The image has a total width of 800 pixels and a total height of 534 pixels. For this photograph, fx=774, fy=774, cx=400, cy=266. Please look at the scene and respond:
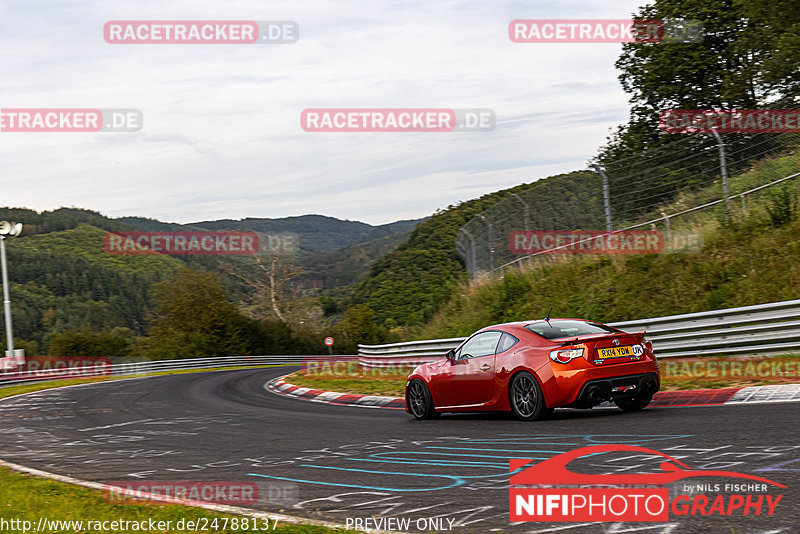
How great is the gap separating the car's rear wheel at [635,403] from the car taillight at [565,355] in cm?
89

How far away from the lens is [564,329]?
33.0 feet

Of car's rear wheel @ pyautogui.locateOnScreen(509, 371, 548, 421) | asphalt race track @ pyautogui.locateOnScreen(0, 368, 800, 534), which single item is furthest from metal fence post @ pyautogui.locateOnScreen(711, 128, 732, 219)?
car's rear wheel @ pyautogui.locateOnScreen(509, 371, 548, 421)

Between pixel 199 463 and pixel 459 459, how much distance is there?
10.2 feet

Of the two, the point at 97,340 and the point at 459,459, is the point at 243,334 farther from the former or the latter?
the point at 459,459

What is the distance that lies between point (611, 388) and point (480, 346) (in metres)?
2.15

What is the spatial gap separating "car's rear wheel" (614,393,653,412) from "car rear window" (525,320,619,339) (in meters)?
0.89

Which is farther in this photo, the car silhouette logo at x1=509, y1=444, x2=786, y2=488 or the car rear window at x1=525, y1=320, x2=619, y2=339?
the car rear window at x1=525, y1=320, x2=619, y2=339

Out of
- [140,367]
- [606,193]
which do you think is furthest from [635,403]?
[140,367]

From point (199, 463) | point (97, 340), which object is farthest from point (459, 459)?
point (97, 340)

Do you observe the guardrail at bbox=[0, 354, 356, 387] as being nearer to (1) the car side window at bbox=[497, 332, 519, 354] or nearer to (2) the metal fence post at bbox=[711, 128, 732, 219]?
(1) the car side window at bbox=[497, 332, 519, 354]

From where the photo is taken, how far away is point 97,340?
53.9 m

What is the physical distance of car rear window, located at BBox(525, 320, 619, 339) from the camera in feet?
32.3

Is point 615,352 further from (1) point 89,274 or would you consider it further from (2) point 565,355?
(1) point 89,274

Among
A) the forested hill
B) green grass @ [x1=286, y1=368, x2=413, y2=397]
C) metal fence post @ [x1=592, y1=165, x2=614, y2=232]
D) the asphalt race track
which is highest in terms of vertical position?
the forested hill
